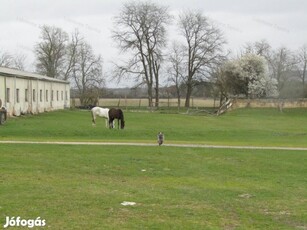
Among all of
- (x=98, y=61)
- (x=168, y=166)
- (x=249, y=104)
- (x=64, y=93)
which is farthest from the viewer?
(x=98, y=61)

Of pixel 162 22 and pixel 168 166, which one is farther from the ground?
pixel 162 22

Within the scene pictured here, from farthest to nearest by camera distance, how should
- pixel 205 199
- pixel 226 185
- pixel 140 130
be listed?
pixel 140 130
pixel 226 185
pixel 205 199

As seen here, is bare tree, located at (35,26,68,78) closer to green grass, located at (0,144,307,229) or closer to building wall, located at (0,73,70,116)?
building wall, located at (0,73,70,116)

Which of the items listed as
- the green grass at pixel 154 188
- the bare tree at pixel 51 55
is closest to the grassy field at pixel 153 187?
the green grass at pixel 154 188

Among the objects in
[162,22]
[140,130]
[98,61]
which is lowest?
[140,130]

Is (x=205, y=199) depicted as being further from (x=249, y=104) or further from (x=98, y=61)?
(x=98, y=61)

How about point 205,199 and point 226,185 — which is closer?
point 205,199

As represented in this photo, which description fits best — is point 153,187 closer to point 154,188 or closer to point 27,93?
point 154,188

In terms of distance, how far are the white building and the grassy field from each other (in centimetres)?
2425

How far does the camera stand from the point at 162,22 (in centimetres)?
7844

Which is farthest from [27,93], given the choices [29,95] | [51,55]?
[51,55]

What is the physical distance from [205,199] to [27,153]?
36.7 feet

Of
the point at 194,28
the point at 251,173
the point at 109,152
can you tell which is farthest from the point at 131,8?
the point at 251,173

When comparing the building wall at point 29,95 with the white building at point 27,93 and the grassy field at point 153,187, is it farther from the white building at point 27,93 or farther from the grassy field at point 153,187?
the grassy field at point 153,187
